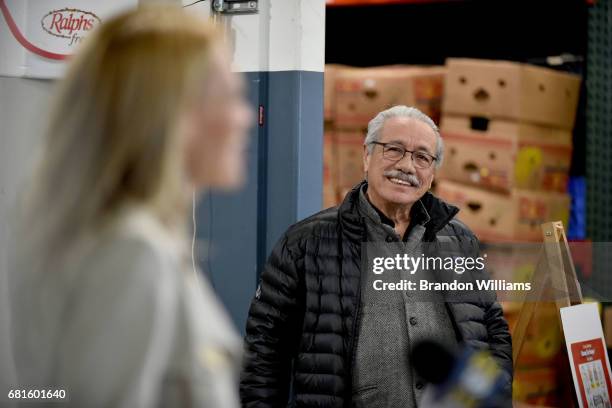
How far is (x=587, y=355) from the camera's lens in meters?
3.71

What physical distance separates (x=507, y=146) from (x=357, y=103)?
0.84m

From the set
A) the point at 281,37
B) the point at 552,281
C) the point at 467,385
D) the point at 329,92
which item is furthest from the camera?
the point at 329,92

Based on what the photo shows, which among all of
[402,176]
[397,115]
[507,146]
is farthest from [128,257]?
[507,146]

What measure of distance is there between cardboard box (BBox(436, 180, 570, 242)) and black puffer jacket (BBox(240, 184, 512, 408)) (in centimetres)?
197

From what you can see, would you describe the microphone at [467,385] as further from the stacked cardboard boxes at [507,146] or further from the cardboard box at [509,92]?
the cardboard box at [509,92]

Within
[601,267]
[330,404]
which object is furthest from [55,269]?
[601,267]

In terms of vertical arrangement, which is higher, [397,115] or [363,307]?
[397,115]

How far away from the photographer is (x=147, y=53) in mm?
1148

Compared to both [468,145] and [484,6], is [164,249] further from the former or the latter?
[484,6]

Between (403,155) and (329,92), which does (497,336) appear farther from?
(329,92)

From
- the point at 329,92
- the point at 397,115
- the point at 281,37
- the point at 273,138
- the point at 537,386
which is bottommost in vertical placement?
the point at 537,386

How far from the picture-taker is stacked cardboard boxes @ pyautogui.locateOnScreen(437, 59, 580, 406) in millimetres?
5012

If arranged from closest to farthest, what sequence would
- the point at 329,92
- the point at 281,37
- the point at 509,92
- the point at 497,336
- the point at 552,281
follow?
1. the point at 497,336
2. the point at 552,281
3. the point at 281,37
4. the point at 509,92
5. the point at 329,92

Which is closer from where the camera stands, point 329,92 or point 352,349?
point 352,349
